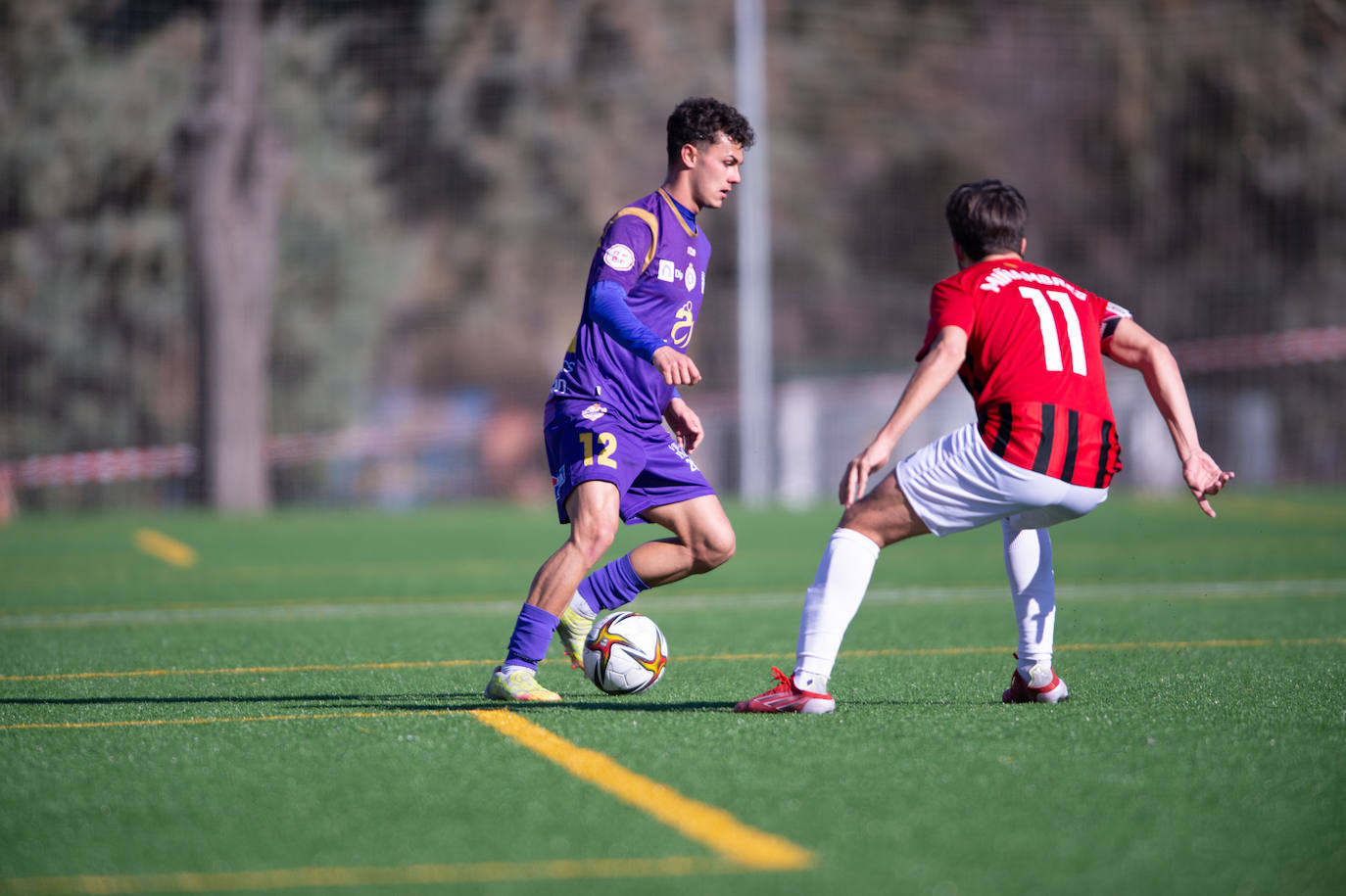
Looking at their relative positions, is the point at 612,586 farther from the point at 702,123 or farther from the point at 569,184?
the point at 569,184

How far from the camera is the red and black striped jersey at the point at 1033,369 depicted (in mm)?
4875

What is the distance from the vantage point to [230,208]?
25797 mm

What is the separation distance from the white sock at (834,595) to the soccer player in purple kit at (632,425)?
88 centimetres

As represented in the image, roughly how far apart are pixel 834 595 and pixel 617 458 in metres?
1.03

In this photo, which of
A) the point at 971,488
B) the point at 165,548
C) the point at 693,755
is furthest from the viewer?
the point at 165,548

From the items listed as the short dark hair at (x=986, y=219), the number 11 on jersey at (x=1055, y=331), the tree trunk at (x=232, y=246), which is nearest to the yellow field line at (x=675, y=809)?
the number 11 on jersey at (x=1055, y=331)

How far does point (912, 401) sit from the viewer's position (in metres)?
4.75

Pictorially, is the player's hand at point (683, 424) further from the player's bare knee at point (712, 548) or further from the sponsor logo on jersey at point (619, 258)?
the sponsor logo on jersey at point (619, 258)

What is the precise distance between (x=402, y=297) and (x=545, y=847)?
98.6 feet

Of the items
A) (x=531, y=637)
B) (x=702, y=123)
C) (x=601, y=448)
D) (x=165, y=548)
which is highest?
(x=702, y=123)

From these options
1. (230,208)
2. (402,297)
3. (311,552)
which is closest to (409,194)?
(402,297)

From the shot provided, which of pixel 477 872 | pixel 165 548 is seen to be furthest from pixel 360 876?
pixel 165 548

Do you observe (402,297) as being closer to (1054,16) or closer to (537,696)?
(1054,16)

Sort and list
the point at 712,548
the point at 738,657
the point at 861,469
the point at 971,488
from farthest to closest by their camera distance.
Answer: the point at 738,657, the point at 712,548, the point at 971,488, the point at 861,469
